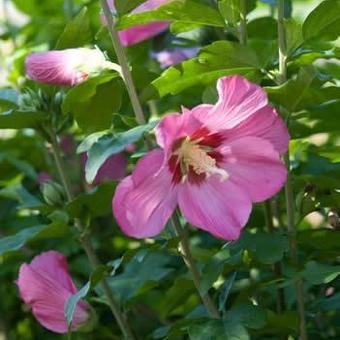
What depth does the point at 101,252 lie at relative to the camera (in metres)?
2.07

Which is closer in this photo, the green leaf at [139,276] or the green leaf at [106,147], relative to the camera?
the green leaf at [106,147]

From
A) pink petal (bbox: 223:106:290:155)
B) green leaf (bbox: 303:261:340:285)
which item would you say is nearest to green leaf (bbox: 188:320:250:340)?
green leaf (bbox: 303:261:340:285)

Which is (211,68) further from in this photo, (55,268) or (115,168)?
(115,168)

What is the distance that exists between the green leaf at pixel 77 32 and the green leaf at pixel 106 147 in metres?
0.26

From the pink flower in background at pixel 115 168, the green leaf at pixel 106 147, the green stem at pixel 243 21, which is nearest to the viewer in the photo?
the green leaf at pixel 106 147

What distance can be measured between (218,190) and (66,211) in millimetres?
314

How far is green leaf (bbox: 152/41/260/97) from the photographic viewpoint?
45.7 inches

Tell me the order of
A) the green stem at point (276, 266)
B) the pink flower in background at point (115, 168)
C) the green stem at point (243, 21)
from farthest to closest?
the pink flower in background at point (115, 168) → the green stem at point (276, 266) → the green stem at point (243, 21)

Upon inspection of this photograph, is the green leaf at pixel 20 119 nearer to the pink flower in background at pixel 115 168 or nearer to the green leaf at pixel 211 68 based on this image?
the green leaf at pixel 211 68

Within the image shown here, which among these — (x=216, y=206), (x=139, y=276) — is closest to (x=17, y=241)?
(x=139, y=276)

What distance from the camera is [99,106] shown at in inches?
46.9

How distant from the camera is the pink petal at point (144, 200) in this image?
3.43 feet

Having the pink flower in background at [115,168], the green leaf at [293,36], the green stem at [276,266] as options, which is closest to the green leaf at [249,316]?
the green stem at [276,266]

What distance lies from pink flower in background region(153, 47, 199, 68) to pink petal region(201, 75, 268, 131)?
2.44ft
